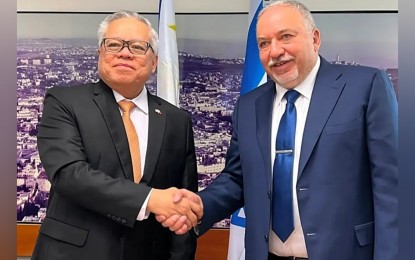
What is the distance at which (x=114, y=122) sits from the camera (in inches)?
71.2

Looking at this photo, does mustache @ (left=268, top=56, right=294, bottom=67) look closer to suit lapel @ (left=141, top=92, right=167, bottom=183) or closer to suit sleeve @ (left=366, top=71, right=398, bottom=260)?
suit sleeve @ (left=366, top=71, right=398, bottom=260)

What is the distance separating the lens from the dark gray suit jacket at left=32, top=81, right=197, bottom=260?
167 cm

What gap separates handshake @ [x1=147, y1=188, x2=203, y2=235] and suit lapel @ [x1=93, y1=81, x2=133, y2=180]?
0.14m

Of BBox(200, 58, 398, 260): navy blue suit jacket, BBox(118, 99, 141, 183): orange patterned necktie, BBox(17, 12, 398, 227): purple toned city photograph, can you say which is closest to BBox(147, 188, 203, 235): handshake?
BBox(118, 99, 141, 183): orange patterned necktie

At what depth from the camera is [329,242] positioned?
5.37ft

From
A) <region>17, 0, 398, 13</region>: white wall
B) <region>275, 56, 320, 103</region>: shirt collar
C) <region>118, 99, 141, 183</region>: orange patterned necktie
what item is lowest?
<region>118, 99, 141, 183</region>: orange patterned necktie

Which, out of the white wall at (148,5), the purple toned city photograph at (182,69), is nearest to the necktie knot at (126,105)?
the purple toned city photograph at (182,69)

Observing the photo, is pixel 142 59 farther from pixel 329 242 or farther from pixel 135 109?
pixel 329 242

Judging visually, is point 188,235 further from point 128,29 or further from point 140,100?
point 128,29
